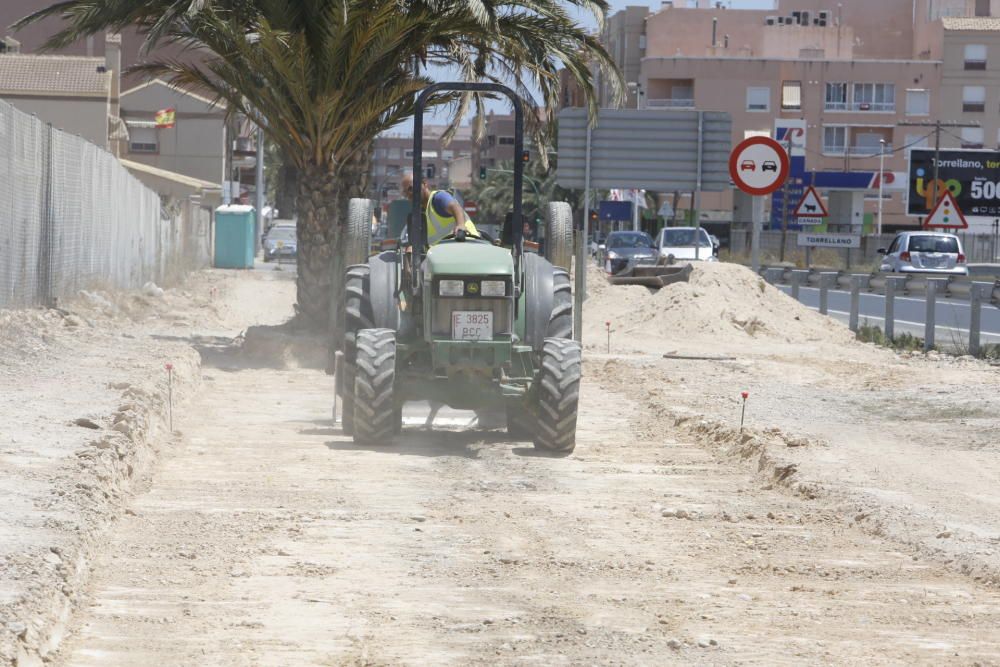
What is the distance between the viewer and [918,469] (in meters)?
10.3

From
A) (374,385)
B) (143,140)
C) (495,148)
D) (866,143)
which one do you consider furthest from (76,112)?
(495,148)

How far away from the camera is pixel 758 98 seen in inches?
3735

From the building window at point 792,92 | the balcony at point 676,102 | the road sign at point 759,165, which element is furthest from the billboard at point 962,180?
the road sign at point 759,165

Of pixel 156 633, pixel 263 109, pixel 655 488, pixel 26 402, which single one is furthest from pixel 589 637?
pixel 263 109

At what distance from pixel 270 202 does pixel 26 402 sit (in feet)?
347

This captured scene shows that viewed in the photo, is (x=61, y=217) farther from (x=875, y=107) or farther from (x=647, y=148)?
(x=875, y=107)

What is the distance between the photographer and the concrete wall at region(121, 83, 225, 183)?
77875 mm

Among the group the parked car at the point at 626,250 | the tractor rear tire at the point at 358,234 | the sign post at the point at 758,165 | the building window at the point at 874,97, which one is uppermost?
the building window at the point at 874,97

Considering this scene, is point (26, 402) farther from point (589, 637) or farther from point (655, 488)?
point (589, 637)

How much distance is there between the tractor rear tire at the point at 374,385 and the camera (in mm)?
10945

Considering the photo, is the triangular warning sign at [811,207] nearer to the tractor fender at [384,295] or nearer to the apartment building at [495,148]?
the tractor fender at [384,295]

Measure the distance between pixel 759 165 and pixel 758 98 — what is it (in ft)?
263

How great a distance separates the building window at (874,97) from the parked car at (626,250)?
182ft

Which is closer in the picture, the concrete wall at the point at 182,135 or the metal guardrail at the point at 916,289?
the metal guardrail at the point at 916,289
